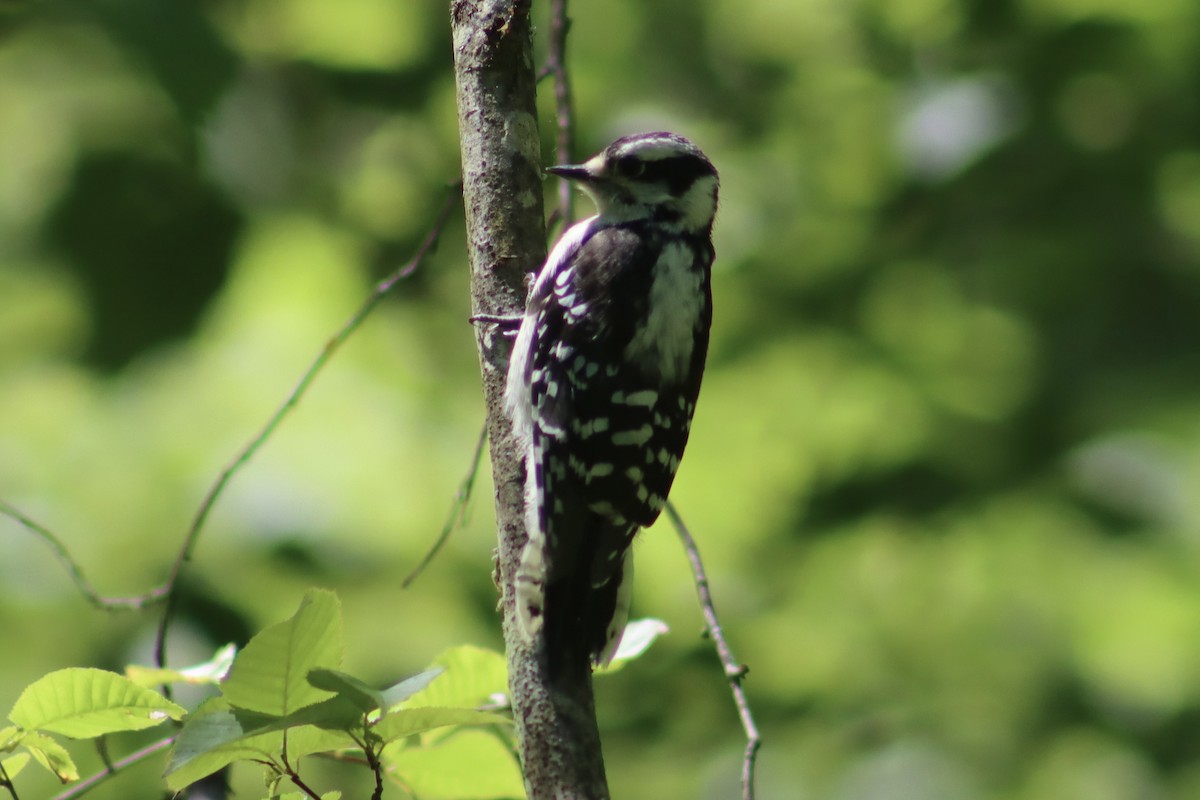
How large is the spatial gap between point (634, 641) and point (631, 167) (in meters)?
1.65

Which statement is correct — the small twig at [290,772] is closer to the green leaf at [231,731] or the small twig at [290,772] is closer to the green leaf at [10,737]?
the green leaf at [231,731]

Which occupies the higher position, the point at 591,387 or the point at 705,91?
the point at 705,91

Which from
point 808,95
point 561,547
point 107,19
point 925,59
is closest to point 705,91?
point 808,95

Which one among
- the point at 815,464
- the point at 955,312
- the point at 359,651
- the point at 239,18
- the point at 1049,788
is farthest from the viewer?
the point at 239,18

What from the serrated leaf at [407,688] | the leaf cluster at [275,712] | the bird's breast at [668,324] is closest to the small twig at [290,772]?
the leaf cluster at [275,712]

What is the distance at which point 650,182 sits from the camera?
3342 mm

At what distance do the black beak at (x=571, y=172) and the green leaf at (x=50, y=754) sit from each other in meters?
1.84

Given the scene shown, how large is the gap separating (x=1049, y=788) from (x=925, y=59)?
157 inches

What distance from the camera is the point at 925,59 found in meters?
6.93

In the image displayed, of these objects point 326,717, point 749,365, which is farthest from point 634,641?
point 749,365

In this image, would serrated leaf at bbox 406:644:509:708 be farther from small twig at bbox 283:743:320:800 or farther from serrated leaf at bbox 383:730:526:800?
small twig at bbox 283:743:320:800

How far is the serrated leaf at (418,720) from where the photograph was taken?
4.72 ft

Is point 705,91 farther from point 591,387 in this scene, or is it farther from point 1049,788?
point 591,387

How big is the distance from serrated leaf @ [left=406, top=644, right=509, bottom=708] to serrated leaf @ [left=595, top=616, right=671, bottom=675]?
8.0 inches
